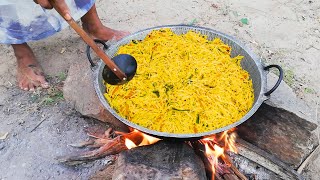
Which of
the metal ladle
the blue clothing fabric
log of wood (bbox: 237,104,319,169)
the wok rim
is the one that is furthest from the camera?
the blue clothing fabric

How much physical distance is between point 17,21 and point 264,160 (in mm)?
2502

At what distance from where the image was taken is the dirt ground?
3.15 m

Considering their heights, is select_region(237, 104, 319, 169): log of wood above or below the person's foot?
above

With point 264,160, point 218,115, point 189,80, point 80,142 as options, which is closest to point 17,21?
point 80,142

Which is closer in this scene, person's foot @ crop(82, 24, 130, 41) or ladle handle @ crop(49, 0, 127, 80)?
ladle handle @ crop(49, 0, 127, 80)

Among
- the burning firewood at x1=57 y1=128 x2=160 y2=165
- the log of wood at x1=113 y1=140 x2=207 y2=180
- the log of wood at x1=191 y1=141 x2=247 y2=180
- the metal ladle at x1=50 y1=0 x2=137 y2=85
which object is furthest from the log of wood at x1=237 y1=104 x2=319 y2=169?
the metal ladle at x1=50 y1=0 x2=137 y2=85

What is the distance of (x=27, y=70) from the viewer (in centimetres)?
382

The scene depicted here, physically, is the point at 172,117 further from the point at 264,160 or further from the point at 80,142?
the point at 80,142

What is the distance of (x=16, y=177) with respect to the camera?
9.87 ft

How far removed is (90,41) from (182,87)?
73 centimetres

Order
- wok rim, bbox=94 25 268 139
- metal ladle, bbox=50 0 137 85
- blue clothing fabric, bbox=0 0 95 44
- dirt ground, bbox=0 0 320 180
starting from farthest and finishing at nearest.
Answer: blue clothing fabric, bbox=0 0 95 44, dirt ground, bbox=0 0 320 180, metal ladle, bbox=50 0 137 85, wok rim, bbox=94 25 268 139

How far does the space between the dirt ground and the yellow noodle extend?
0.68m

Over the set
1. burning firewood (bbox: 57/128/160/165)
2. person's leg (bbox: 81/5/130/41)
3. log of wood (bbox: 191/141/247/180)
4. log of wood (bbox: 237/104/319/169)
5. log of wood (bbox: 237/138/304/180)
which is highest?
log of wood (bbox: 237/104/319/169)

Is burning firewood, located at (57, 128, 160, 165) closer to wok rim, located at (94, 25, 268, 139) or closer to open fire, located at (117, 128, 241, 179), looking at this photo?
open fire, located at (117, 128, 241, 179)
